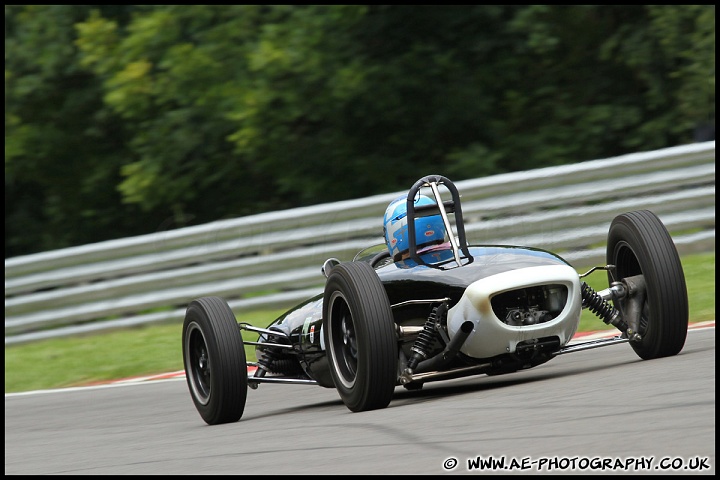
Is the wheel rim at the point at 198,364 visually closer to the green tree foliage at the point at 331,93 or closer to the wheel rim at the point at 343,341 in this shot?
the wheel rim at the point at 343,341

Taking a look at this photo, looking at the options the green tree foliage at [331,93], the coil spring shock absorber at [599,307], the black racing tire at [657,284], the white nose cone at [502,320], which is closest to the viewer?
the white nose cone at [502,320]

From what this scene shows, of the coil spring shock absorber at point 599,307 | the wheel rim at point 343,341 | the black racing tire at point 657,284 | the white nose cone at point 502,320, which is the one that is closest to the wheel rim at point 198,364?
the wheel rim at point 343,341

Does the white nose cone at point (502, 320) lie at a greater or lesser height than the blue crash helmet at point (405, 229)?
lesser

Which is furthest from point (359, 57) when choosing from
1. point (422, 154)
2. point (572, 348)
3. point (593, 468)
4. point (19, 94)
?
point (593, 468)

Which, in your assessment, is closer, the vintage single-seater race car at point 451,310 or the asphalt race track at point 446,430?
the asphalt race track at point 446,430

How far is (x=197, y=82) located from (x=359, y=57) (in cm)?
228

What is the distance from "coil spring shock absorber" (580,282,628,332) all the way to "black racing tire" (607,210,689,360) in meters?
A: 0.13

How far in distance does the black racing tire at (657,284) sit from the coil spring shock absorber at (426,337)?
1.11 meters

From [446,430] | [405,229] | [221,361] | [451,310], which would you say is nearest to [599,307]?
[451,310]

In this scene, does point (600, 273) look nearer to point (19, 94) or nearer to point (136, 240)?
point (136, 240)

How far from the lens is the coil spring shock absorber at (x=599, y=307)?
21.6ft

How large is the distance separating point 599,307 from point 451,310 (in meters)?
0.88

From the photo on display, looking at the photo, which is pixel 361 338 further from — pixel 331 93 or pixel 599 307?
pixel 331 93

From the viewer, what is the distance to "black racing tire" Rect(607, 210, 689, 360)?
21.0ft
